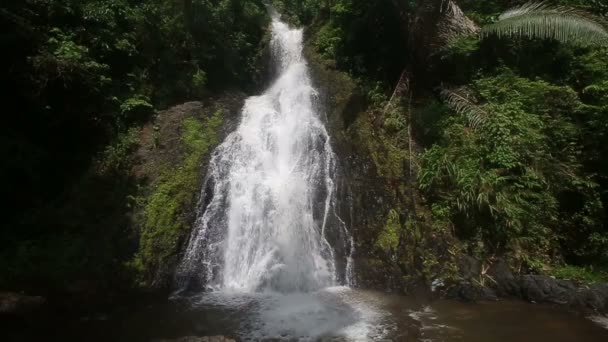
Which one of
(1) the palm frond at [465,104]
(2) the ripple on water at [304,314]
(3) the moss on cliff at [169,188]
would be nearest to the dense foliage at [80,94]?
(3) the moss on cliff at [169,188]

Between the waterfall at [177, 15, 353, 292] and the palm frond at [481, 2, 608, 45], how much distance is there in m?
5.84

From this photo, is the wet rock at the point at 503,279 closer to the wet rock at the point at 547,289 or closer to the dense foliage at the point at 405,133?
the wet rock at the point at 547,289

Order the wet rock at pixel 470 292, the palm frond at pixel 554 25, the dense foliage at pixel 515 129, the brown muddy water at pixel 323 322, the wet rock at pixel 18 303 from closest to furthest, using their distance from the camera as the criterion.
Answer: the brown muddy water at pixel 323 322
the wet rock at pixel 18 303
the wet rock at pixel 470 292
the dense foliage at pixel 515 129
the palm frond at pixel 554 25

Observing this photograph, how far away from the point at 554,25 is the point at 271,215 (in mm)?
8594

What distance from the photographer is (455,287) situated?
26.6 ft

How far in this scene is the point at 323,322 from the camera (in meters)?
6.85

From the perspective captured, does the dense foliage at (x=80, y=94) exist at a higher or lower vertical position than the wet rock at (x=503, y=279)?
higher

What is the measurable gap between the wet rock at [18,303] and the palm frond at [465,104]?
10.6 metres

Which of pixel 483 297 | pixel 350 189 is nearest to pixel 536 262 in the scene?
pixel 483 297

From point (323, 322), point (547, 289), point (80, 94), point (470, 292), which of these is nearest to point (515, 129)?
point (547, 289)

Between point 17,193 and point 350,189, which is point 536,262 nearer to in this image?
point 350,189

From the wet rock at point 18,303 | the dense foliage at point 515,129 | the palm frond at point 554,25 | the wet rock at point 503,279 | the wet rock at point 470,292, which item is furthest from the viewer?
the palm frond at point 554,25

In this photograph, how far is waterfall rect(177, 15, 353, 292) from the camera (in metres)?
8.90

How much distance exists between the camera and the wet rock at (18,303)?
276 inches
